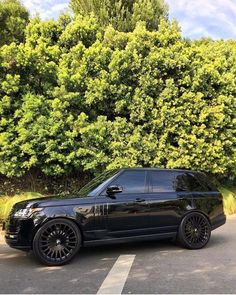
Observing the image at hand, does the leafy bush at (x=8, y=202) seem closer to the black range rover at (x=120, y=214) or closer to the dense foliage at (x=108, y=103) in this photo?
the dense foliage at (x=108, y=103)

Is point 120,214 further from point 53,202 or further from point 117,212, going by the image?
point 53,202

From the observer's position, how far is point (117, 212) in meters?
7.40

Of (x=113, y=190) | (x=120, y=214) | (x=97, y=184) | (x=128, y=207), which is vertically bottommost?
(x=120, y=214)

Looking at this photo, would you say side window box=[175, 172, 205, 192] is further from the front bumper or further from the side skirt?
the front bumper

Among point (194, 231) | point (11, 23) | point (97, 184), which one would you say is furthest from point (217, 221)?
point (11, 23)

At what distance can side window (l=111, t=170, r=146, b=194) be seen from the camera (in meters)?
7.75

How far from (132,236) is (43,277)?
196cm

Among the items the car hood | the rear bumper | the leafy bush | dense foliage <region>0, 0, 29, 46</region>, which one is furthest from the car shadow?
dense foliage <region>0, 0, 29, 46</region>

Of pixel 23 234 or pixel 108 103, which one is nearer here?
pixel 23 234

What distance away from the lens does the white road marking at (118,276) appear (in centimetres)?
555

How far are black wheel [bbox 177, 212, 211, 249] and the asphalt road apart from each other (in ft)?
0.56

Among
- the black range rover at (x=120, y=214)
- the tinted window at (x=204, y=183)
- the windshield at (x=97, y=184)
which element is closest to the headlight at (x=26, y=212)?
the black range rover at (x=120, y=214)

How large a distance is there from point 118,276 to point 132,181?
7.08 feet

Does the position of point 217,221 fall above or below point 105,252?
above
